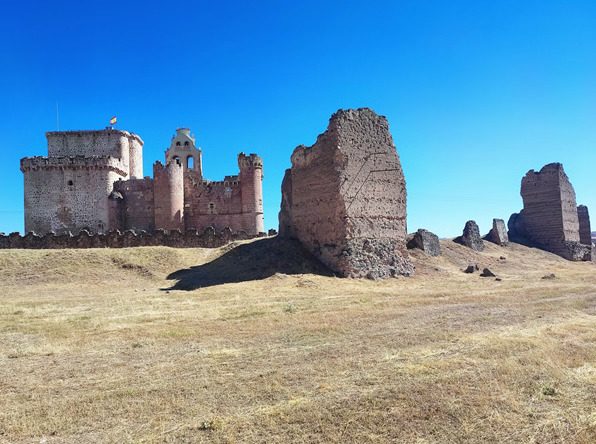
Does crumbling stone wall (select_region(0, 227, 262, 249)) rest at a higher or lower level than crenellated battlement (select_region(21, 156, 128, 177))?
lower

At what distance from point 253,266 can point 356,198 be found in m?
5.05

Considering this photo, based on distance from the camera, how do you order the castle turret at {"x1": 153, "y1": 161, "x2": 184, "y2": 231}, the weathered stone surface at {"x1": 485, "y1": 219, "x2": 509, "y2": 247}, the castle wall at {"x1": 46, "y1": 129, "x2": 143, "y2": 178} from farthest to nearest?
the castle wall at {"x1": 46, "y1": 129, "x2": 143, "y2": 178} → the castle turret at {"x1": 153, "y1": 161, "x2": 184, "y2": 231} → the weathered stone surface at {"x1": 485, "y1": 219, "x2": 509, "y2": 247}

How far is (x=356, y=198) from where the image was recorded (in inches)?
659

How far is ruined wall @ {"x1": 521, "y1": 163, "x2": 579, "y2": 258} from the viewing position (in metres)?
28.7

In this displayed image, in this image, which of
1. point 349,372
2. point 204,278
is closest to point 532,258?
point 204,278

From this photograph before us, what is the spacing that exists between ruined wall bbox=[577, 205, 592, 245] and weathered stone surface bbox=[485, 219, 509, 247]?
764cm

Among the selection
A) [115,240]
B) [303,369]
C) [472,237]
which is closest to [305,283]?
[303,369]

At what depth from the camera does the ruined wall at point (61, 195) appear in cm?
3139

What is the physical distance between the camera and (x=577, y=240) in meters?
29.9

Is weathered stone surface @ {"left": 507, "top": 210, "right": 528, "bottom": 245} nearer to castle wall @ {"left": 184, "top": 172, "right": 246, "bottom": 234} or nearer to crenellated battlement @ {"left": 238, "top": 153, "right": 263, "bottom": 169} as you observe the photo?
crenellated battlement @ {"left": 238, "top": 153, "right": 263, "bottom": 169}

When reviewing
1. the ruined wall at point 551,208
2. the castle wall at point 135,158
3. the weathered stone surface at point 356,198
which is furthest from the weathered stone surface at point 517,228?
the castle wall at point 135,158

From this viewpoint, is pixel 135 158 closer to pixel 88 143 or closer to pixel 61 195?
pixel 88 143

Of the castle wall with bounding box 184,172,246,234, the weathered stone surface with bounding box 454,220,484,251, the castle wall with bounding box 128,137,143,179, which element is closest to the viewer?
the weathered stone surface with bounding box 454,220,484,251

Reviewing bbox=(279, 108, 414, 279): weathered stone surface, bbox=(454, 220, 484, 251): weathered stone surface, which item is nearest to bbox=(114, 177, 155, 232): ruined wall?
bbox=(279, 108, 414, 279): weathered stone surface
